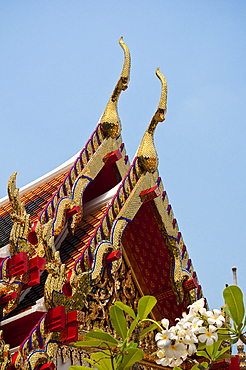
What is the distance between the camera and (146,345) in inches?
240

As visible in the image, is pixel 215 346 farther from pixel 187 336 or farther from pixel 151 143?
pixel 151 143

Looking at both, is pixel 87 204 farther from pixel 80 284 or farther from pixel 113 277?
pixel 80 284

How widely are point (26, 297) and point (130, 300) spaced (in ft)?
4.64

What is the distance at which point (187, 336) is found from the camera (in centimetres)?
302

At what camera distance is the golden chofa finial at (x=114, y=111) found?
6242mm

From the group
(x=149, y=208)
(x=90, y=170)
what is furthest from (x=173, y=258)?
(x=90, y=170)

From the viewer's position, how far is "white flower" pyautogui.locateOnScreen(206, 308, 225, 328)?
3.07m

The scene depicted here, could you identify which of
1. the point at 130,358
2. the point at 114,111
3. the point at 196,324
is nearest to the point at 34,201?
the point at 114,111

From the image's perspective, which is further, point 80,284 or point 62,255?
point 62,255

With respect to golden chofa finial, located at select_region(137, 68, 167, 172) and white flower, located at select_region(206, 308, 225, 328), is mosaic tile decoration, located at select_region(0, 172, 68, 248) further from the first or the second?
white flower, located at select_region(206, 308, 225, 328)

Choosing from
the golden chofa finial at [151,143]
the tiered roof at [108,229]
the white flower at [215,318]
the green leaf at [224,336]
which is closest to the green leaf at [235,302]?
the white flower at [215,318]

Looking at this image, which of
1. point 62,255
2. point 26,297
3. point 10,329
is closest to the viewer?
point 10,329

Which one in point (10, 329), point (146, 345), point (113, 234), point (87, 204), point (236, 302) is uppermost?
point (87, 204)

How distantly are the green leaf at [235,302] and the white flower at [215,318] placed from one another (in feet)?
0.24
